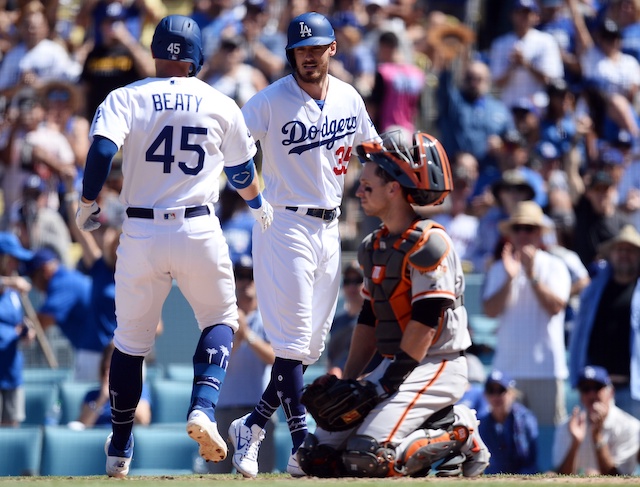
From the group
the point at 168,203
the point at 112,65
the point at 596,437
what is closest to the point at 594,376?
the point at 596,437

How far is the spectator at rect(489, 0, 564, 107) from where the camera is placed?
1330 centimetres

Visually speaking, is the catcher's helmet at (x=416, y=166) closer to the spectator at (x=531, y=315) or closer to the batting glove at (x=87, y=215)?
the batting glove at (x=87, y=215)

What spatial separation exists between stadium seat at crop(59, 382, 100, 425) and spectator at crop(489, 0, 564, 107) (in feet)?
19.0

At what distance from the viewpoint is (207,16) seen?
1416 centimetres

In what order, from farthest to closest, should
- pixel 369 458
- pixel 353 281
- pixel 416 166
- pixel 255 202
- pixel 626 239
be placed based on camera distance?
1. pixel 626 239
2. pixel 353 281
3. pixel 255 202
4. pixel 416 166
5. pixel 369 458

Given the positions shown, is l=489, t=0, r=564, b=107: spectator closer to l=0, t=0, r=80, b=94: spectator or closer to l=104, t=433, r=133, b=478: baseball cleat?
l=0, t=0, r=80, b=94: spectator

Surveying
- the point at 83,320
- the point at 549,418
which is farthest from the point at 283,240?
the point at 83,320

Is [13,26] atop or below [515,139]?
atop

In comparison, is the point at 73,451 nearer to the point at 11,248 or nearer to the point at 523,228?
the point at 11,248

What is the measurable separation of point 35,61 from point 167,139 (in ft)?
26.9

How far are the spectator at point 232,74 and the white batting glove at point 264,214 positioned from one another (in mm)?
5725

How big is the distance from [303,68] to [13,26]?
9253mm

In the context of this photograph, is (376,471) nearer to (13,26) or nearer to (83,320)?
(83,320)

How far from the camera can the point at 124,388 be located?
249 inches
